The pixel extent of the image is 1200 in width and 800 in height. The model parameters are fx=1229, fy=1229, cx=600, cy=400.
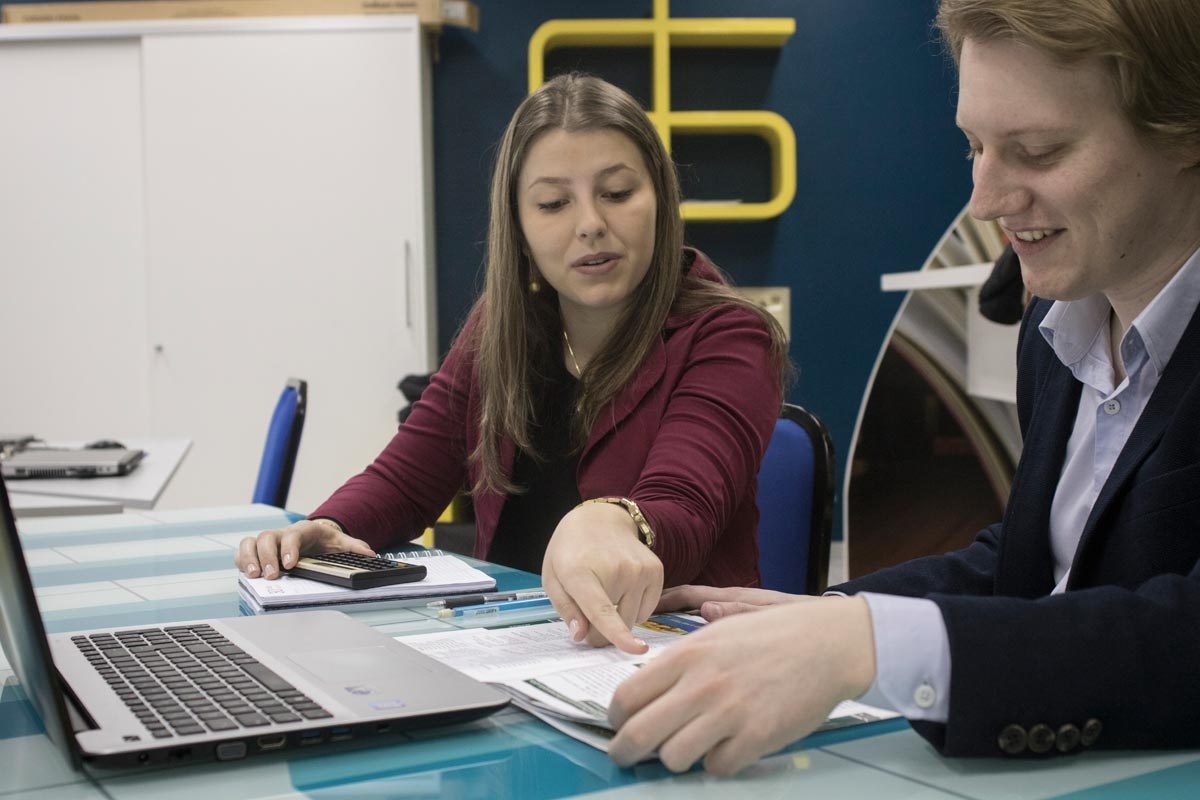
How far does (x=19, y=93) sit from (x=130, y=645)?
12.5 ft

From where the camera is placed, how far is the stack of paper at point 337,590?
1196 mm

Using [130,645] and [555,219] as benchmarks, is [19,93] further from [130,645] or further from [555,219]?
[130,645]

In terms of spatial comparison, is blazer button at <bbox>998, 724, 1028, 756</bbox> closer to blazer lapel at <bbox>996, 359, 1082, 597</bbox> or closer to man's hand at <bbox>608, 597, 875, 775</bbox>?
man's hand at <bbox>608, 597, 875, 775</bbox>

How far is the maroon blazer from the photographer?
1.35 meters

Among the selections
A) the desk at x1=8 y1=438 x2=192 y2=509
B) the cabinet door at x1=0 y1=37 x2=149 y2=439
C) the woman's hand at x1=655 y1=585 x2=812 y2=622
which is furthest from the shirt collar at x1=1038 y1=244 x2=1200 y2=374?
the cabinet door at x1=0 y1=37 x2=149 y2=439

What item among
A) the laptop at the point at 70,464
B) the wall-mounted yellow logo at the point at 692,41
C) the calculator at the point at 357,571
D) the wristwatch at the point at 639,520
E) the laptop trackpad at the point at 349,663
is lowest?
the laptop at the point at 70,464

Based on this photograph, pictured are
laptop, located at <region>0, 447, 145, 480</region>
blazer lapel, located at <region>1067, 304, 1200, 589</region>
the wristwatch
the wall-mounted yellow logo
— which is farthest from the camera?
the wall-mounted yellow logo

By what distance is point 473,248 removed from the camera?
15.1ft

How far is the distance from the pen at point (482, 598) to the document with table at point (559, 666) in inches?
4.2

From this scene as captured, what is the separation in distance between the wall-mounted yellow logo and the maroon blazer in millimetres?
2611

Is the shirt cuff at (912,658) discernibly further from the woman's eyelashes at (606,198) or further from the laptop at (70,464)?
the laptop at (70,464)

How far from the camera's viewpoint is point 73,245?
4.23 metres

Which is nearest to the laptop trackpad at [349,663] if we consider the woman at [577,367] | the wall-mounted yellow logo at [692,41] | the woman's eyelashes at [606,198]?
the woman at [577,367]

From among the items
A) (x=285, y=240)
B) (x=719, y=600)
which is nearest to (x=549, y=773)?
(x=719, y=600)
